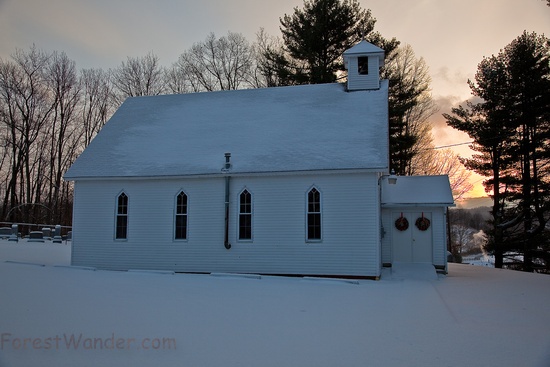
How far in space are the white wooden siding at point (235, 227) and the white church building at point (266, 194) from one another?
38mm

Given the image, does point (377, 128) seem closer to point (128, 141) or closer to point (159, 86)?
point (128, 141)

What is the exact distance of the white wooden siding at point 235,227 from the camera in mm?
16438

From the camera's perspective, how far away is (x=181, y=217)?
18328mm

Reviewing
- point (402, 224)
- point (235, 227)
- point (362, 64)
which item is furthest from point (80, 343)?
point (362, 64)

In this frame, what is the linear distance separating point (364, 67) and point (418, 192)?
6.31m

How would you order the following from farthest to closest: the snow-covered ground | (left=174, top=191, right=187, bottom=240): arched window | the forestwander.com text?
(left=174, top=191, right=187, bottom=240): arched window → the forestwander.com text → the snow-covered ground

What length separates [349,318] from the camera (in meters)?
9.67

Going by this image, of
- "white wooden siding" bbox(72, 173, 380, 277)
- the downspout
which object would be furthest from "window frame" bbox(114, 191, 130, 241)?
the downspout

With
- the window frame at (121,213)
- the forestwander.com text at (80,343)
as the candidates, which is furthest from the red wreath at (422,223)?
the forestwander.com text at (80,343)

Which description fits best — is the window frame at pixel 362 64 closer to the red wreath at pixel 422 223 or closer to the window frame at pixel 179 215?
the red wreath at pixel 422 223

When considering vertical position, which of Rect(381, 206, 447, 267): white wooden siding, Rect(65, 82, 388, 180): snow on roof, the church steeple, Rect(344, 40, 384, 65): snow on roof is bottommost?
Rect(381, 206, 447, 267): white wooden siding

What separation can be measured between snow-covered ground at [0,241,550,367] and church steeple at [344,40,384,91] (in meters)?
9.91

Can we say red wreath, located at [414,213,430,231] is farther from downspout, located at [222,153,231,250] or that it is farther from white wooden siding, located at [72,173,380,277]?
downspout, located at [222,153,231,250]

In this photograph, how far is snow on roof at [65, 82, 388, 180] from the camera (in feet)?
57.6
